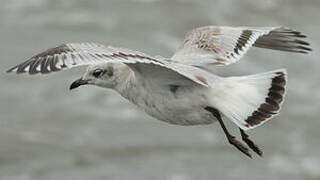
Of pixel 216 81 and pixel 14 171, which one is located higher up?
pixel 216 81

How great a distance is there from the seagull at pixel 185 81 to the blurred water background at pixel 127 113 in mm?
4007

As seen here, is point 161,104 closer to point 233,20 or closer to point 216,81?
point 216,81

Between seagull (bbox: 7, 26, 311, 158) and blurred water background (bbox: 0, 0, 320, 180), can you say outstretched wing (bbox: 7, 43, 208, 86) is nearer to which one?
seagull (bbox: 7, 26, 311, 158)

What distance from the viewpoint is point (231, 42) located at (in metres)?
7.06

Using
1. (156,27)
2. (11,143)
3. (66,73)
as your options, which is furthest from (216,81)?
(156,27)

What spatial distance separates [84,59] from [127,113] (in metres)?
6.45

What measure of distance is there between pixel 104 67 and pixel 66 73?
6192 mm

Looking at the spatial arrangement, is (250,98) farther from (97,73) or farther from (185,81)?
(97,73)

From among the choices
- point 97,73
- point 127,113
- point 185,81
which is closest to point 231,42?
point 185,81

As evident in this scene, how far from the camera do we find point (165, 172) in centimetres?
1081

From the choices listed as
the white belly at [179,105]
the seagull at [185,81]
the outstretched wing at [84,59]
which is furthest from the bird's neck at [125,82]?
the outstretched wing at [84,59]

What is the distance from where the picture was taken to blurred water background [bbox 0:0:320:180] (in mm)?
11031

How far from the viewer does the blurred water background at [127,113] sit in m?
11.0

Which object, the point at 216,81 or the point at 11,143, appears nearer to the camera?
the point at 216,81
